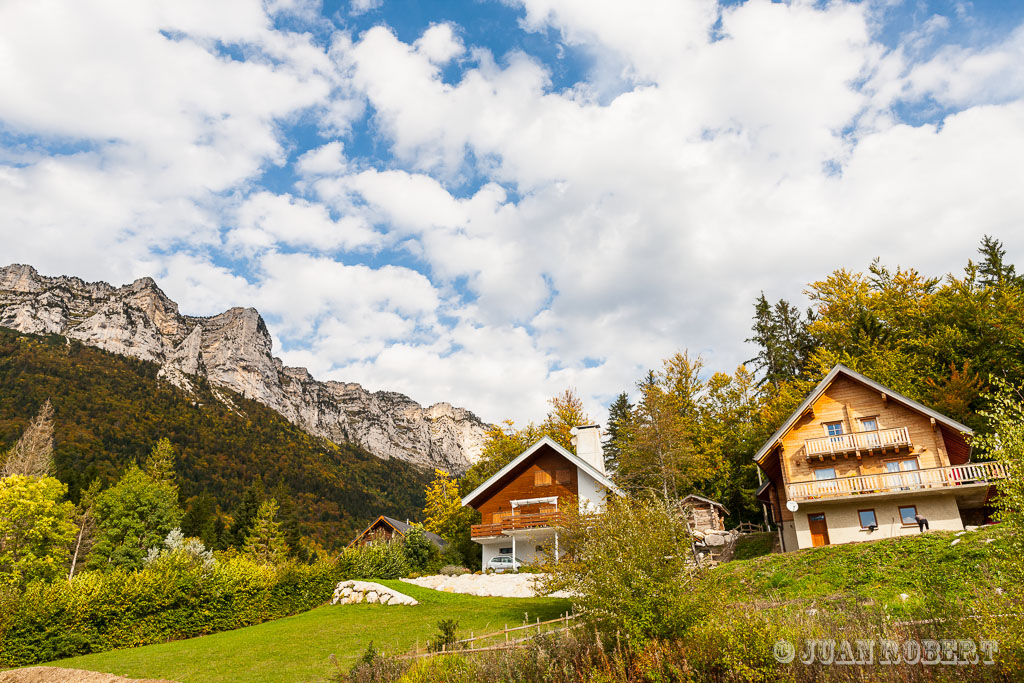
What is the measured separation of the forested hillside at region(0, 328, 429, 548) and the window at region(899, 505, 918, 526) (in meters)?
52.0

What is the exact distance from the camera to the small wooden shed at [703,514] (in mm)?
39625

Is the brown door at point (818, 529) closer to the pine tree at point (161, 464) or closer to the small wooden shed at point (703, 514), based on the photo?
the small wooden shed at point (703, 514)

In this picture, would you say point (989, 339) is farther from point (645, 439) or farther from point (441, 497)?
point (441, 497)

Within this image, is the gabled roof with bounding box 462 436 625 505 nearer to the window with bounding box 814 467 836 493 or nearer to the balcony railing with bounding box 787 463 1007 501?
the balcony railing with bounding box 787 463 1007 501

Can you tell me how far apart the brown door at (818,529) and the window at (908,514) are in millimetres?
3157

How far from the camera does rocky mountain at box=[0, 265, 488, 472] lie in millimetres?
115625

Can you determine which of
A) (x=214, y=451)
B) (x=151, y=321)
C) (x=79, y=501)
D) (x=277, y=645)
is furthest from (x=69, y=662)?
(x=151, y=321)

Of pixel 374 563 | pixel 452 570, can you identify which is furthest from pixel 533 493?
pixel 374 563

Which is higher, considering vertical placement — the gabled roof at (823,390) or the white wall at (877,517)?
the gabled roof at (823,390)

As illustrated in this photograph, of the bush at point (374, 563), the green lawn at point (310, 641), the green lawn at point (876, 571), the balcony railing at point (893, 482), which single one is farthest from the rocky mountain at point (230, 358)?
the green lawn at point (876, 571)

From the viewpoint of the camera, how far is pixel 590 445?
35.1 m

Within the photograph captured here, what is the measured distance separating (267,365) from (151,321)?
2659 cm

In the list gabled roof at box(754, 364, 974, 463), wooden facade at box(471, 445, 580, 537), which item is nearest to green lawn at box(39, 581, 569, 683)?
wooden facade at box(471, 445, 580, 537)

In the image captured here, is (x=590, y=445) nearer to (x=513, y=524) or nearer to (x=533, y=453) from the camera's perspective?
(x=533, y=453)
